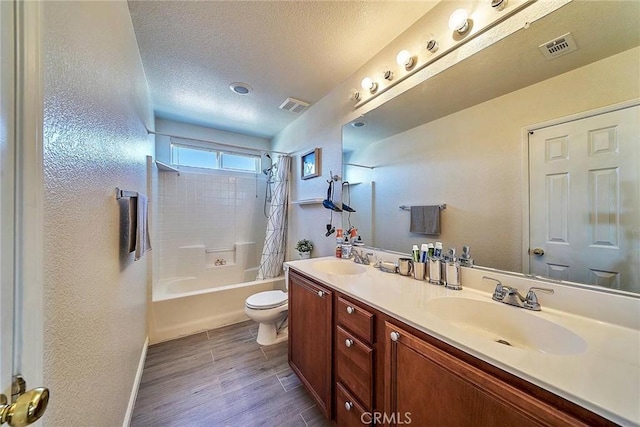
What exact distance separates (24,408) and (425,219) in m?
1.66

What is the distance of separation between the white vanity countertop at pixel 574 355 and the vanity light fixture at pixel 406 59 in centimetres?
142

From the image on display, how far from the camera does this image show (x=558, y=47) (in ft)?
3.15

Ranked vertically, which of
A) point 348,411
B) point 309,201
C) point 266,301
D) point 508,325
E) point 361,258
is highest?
point 309,201

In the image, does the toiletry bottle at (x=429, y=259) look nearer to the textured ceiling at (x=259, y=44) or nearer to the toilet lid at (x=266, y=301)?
the toilet lid at (x=266, y=301)

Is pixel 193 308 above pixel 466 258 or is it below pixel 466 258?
below

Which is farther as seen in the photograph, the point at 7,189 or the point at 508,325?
the point at 508,325

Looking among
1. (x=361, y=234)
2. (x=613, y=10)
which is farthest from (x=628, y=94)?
(x=361, y=234)

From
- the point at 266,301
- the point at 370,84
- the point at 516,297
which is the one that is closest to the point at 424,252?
the point at 516,297

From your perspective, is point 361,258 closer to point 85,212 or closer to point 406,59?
point 406,59

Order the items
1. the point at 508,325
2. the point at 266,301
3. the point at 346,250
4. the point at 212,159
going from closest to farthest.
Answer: the point at 508,325 < the point at 346,250 < the point at 266,301 < the point at 212,159

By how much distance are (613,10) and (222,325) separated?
11.3 feet

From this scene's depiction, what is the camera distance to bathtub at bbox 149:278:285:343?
87.2 inches

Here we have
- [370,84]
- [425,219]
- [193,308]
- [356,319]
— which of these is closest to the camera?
[356,319]

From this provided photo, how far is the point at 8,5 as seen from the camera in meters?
0.42
